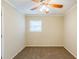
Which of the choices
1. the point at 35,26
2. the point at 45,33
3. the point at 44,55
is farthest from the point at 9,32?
the point at 45,33

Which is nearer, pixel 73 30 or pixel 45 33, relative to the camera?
pixel 73 30

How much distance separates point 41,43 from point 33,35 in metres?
0.79

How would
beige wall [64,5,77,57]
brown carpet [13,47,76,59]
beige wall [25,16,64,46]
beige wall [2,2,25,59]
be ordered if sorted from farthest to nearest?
beige wall [25,16,64,46] → brown carpet [13,47,76,59] → beige wall [64,5,77,57] → beige wall [2,2,25,59]

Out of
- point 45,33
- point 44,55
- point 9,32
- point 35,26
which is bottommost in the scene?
point 44,55

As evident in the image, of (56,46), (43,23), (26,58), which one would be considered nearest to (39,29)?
(43,23)

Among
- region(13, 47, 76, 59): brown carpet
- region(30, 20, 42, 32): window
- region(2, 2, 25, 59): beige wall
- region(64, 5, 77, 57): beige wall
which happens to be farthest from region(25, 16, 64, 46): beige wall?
region(2, 2, 25, 59): beige wall

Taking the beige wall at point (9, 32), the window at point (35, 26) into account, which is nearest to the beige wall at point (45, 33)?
the window at point (35, 26)

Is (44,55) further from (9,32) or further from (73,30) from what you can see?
(9,32)

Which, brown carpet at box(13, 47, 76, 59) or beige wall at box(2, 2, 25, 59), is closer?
beige wall at box(2, 2, 25, 59)

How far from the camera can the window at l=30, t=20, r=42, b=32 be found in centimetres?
776

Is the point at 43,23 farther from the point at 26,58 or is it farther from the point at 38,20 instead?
the point at 26,58

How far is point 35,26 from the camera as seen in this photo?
7.77m

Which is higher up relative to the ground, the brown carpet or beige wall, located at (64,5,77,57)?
beige wall, located at (64,5,77,57)

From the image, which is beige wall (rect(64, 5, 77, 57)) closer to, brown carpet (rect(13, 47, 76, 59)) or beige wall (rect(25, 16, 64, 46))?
brown carpet (rect(13, 47, 76, 59))
